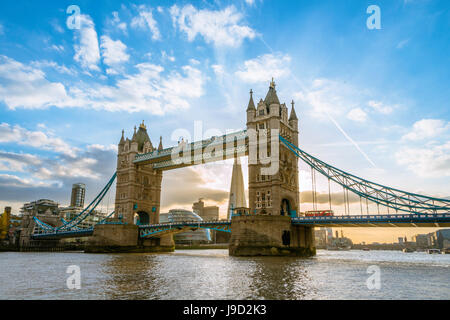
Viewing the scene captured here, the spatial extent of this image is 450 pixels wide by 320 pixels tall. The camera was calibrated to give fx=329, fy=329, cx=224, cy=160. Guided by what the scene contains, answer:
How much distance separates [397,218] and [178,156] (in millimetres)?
43219

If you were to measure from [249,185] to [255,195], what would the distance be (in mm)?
1930

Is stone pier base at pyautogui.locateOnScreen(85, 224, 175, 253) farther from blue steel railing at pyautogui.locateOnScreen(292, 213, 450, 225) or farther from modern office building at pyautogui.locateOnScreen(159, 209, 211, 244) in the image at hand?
modern office building at pyautogui.locateOnScreen(159, 209, 211, 244)

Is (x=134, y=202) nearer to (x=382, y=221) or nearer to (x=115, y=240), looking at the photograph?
(x=115, y=240)

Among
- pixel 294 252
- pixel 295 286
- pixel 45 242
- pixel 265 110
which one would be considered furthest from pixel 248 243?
pixel 45 242

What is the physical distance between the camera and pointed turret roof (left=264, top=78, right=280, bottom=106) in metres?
56.9

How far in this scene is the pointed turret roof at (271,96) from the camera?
2241 inches

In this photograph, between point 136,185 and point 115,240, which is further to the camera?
point 136,185

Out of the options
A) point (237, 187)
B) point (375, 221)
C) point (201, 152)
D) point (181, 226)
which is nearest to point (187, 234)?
point (237, 187)

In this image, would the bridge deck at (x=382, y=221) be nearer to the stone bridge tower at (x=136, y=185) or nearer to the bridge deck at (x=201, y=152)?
the bridge deck at (x=201, y=152)

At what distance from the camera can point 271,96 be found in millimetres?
58062

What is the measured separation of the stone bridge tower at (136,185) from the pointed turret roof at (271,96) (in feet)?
117

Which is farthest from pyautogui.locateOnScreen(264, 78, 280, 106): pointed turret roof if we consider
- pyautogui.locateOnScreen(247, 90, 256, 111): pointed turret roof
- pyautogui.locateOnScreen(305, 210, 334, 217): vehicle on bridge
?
pyautogui.locateOnScreen(305, 210, 334, 217): vehicle on bridge

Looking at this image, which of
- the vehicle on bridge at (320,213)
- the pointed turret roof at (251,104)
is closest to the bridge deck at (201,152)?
the pointed turret roof at (251,104)

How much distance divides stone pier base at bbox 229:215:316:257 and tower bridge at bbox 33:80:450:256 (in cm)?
14
